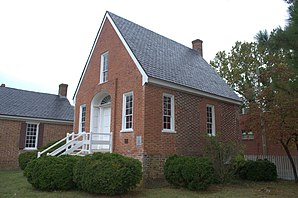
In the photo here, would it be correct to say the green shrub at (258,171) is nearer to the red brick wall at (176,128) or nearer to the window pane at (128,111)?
the red brick wall at (176,128)

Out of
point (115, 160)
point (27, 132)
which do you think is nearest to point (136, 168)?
point (115, 160)

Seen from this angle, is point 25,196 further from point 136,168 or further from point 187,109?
point 187,109

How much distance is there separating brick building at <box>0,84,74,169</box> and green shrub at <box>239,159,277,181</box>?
48.1ft

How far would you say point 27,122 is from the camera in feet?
65.6

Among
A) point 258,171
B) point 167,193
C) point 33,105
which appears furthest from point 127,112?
point 33,105

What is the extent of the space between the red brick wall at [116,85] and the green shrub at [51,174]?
308cm

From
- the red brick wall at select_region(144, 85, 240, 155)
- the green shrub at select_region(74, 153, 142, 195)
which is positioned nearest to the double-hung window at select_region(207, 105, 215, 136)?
the red brick wall at select_region(144, 85, 240, 155)

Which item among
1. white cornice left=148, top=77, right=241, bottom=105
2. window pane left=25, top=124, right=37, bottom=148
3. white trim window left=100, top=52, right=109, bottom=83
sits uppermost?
white trim window left=100, top=52, right=109, bottom=83

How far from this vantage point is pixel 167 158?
39.4 feet

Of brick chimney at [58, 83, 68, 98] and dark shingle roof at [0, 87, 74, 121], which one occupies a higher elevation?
brick chimney at [58, 83, 68, 98]

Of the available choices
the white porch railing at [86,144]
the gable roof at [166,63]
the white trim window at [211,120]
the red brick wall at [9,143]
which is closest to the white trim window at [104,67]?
the gable roof at [166,63]

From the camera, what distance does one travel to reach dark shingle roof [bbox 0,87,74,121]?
19.9 metres

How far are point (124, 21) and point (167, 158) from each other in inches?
347

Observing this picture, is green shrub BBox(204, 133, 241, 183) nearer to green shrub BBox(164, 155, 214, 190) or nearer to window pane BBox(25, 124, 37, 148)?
green shrub BBox(164, 155, 214, 190)
